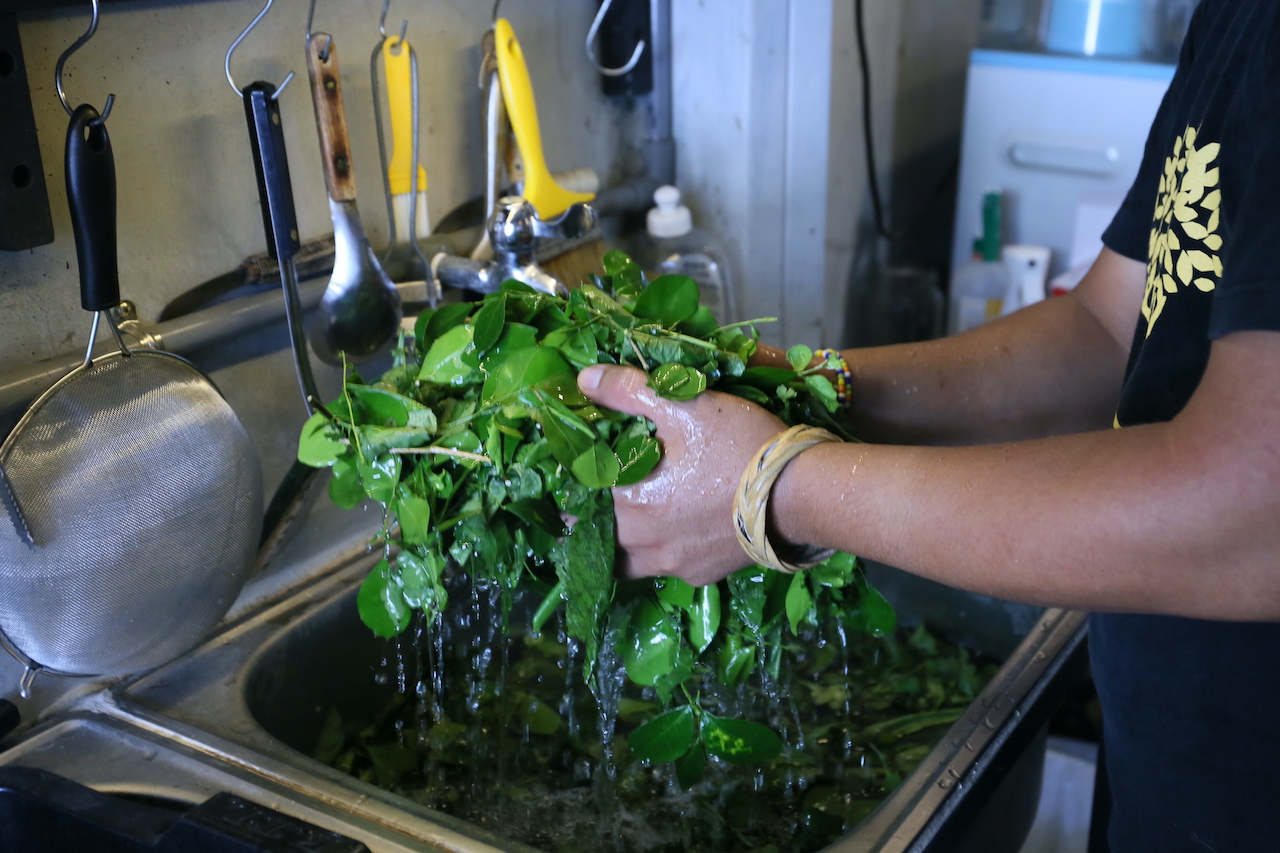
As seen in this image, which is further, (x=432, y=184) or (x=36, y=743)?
(x=432, y=184)

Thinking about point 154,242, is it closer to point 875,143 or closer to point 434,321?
point 434,321

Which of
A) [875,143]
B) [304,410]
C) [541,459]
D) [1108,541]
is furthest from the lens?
[875,143]

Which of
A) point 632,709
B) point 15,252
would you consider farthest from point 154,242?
point 632,709

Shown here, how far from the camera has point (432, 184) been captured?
1.27 meters

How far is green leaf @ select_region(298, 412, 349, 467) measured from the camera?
81 cm

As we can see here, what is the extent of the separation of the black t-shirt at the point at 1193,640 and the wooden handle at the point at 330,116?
29.2 inches

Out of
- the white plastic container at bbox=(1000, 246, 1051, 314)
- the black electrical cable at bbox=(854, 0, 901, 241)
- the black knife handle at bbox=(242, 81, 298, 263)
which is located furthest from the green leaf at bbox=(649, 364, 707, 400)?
the white plastic container at bbox=(1000, 246, 1051, 314)

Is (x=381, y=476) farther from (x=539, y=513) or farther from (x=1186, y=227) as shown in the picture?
(x=1186, y=227)

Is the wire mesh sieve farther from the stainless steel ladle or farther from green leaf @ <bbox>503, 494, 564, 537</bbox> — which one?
green leaf @ <bbox>503, 494, 564, 537</bbox>

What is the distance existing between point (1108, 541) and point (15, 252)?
85 cm

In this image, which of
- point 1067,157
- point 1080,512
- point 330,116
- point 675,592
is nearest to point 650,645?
point 675,592

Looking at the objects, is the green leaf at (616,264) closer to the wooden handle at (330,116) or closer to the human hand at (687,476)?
the human hand at (687,476)

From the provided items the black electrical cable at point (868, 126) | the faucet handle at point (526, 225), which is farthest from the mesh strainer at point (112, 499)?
the black electrical cable at point (868, 126)

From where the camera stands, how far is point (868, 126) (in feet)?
5.75
